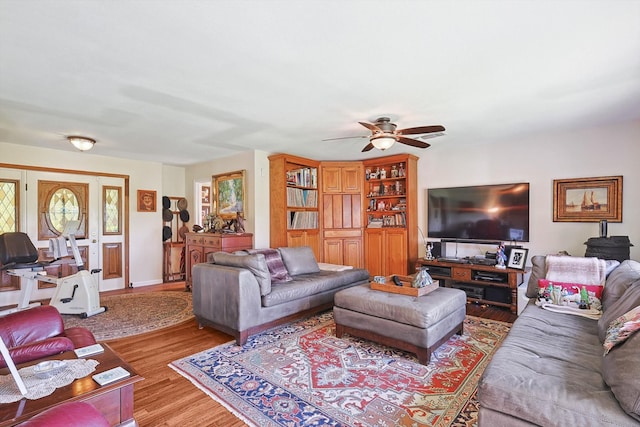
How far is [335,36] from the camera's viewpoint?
1.91 m

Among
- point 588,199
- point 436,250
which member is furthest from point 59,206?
point 588,199

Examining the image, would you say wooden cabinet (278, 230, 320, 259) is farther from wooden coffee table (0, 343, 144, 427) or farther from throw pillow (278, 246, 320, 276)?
wooden coffee table (0, 343, 144, 427)

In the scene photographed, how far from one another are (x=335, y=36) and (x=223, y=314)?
2.61 metres

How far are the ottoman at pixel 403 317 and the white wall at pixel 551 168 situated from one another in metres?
2.11

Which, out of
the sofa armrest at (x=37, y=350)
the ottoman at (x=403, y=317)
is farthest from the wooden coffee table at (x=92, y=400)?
the ottoman at (x=403, y=317)

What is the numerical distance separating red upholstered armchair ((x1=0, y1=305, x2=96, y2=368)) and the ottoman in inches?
78.5

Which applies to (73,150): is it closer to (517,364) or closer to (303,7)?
(303,7)

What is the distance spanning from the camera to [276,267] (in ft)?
12.8

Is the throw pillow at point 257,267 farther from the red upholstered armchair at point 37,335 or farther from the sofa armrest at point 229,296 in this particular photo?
the red upholstered armchair at point 37,335

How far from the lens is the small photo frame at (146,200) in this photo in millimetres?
5828

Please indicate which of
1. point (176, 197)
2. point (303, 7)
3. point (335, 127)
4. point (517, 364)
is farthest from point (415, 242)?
point (176, 197)

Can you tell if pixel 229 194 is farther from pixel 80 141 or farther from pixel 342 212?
pixel 80 141

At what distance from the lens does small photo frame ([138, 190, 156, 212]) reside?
5828 mm

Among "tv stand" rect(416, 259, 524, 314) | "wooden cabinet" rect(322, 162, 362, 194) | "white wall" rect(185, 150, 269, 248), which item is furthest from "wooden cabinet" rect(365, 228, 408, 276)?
"white wall" rect(185, 150, 269, 248)
